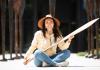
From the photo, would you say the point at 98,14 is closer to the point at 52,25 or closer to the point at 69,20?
the point at 52,25

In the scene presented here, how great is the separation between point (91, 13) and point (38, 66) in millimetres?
5769

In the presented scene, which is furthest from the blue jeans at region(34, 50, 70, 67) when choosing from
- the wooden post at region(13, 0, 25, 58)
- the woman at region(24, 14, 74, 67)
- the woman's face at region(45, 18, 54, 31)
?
the wooden post at region(13, 0, 25, 58)

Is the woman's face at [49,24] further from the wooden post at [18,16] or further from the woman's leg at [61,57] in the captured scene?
the wooden post at [18,16]

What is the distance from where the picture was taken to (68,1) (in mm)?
25016

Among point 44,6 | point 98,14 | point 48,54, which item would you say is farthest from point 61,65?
point 44,6

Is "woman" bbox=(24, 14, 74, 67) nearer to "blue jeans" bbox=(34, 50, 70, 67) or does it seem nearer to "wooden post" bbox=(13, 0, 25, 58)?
"blue jeans" bbox=(34, 50, 70, 67)

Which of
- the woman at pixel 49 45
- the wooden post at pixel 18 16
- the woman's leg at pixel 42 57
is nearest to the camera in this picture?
the woman's leg at pixel 42 57

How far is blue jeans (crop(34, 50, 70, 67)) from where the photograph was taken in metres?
10.9

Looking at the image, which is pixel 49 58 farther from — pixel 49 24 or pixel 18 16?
pixel 18 16

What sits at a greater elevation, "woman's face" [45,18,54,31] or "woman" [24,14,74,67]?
"woman's face" [45,18,54,31]

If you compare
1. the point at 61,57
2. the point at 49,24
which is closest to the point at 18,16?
the point at 49,24

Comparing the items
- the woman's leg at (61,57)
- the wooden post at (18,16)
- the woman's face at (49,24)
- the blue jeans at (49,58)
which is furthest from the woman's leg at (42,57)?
the wooden post at (18,16)

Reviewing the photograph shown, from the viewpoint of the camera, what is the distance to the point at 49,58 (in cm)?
1091

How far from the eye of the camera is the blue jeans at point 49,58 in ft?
35.8
